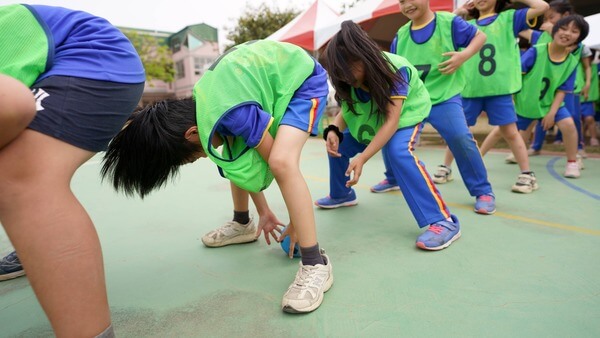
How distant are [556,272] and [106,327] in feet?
5.02

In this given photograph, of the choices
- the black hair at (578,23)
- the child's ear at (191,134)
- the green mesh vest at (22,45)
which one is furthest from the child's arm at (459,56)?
the green mesh vest at (22,45)

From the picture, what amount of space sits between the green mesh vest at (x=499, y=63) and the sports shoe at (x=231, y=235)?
1.80m

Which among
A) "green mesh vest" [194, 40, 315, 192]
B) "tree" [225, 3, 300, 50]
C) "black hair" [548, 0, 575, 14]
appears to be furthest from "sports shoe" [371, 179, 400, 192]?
"tree" [225, 3, 300, 50]

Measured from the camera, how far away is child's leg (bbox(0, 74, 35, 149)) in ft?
2.40

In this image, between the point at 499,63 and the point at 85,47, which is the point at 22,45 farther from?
the point at 499,63

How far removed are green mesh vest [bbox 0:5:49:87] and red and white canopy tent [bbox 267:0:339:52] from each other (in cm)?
Result: 472

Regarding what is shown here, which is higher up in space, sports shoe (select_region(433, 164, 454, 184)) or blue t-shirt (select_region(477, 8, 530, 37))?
blue t-shirt (select_region(477, 8, 530, 37))

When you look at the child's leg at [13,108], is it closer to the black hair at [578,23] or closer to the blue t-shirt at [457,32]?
the blue t-shirt at [457,32]

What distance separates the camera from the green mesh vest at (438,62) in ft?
7.25

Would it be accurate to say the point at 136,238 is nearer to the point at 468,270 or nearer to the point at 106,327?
the point at 106,327

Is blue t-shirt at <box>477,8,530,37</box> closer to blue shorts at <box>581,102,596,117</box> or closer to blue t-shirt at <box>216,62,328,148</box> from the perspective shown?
blue t-shirt at <box>216,62,328,148</box>


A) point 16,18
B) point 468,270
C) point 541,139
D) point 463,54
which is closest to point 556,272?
point 468,270

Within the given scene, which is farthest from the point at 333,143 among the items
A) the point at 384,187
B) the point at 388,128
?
the point at 384,187

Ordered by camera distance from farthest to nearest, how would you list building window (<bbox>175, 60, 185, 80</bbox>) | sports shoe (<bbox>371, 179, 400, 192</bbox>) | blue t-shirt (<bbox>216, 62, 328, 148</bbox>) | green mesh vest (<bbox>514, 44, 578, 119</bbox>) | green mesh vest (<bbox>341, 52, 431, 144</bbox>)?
building window (<bbox>175, 60, 185, 80</bbox>)
green mesh vest (<bbox>514, 44, 578, 119</bbox>)
sports shoe (<bbox>371, 179, 400, 192</bbox>)
green mesh vest (<bbox>341, 52, 431, 144</bbox>)
blue t-shirt (<bbox>216, 62, 328, 148</bbox>)
